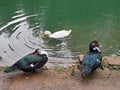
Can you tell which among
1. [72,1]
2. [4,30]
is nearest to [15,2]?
[72,1]

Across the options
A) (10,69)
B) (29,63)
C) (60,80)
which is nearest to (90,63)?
(60,80)

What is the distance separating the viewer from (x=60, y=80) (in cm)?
475

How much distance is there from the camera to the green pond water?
766 centimetres

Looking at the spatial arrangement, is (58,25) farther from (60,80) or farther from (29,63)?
(60,80)

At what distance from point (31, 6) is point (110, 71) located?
26.5ft

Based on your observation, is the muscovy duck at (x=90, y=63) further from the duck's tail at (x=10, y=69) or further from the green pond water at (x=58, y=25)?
the green pond water at (x=58, y=25)

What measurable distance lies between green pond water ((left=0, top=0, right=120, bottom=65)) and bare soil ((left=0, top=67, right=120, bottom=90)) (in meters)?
2.04

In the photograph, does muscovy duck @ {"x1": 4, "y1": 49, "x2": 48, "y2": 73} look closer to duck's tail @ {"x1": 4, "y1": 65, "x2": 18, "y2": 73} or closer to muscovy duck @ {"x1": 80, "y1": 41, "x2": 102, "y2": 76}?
duck's tail @ {"x1": 4, "y1": 65, "x2": 18, "y2": 73}

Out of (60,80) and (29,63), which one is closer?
(60,80)

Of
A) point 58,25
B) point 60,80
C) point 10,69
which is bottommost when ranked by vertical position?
point 58,25

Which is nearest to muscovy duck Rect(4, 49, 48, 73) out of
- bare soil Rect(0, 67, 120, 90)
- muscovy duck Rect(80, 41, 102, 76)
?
bare soil Rect(0, 67, 120, 90)

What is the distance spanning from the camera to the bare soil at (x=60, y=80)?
4555mm

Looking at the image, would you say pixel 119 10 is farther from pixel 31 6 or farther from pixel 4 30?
pixel 4 30

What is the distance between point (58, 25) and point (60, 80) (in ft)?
17.8
